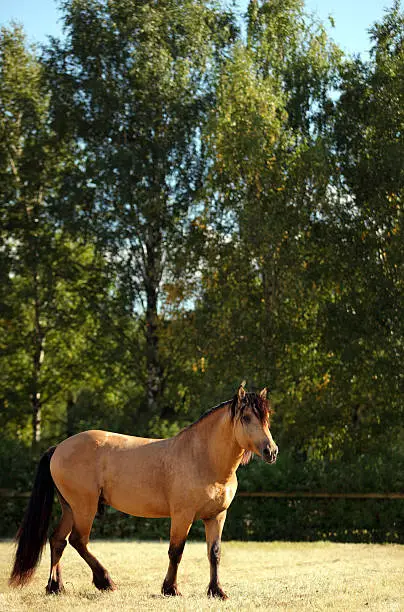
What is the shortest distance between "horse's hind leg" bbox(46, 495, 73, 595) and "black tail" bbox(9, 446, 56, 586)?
12cm

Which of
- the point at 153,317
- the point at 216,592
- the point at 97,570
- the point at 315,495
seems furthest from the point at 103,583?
the point at 153,317

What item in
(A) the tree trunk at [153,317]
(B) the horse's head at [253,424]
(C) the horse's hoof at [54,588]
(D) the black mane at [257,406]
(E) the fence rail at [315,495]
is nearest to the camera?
(B) the horse's head at [253,424]

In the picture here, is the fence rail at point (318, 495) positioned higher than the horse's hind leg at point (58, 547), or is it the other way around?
the fence rail at point (318, 495)

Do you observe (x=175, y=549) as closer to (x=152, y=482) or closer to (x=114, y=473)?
(x=152, y=482)

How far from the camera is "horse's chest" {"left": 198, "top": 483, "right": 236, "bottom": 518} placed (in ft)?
25.6

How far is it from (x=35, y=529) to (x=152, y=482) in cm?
137

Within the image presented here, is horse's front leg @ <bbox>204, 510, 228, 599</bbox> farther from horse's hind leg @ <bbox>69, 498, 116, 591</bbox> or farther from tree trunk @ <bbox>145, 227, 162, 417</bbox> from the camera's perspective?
tree trunk @ <bbox>145, 227, 162, 417</bbox>

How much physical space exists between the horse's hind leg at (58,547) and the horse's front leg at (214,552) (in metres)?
1.54

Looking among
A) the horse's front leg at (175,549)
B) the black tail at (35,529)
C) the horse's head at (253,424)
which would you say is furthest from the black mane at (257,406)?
the black tail at (35,529)

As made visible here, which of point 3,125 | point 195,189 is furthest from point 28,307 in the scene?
point 195,189

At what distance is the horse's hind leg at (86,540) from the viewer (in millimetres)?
8125

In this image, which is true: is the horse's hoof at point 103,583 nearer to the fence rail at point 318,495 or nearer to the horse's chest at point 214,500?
the horse's chest at point 214,500

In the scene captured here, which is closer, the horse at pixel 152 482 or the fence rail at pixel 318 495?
the horse at pixel 152 482

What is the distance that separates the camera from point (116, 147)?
23344mm
